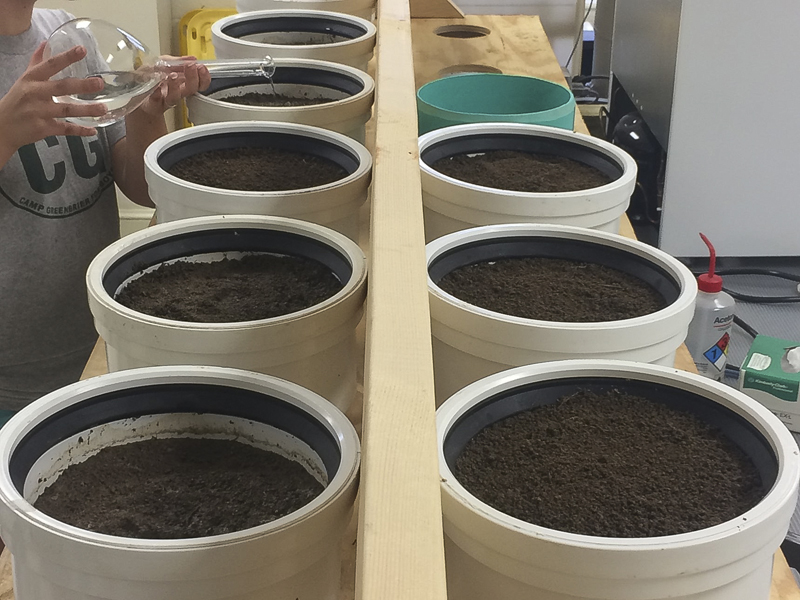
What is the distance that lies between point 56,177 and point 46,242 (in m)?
0.09

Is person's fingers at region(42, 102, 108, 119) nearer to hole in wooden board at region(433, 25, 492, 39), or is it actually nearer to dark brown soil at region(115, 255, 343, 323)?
dark brown soil at region(115, 255, 343, 323)

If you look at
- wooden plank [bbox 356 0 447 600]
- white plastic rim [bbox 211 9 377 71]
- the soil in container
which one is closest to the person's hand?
white plastic rim [bbox 211 9 377 71]

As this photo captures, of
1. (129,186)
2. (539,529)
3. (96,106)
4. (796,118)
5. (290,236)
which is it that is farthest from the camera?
(796,118)

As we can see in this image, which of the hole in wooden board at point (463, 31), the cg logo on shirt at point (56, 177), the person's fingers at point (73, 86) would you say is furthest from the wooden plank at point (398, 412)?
the hole in wooden board at point (463, 31)

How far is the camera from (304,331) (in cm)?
54

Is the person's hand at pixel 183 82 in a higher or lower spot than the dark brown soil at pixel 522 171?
higher

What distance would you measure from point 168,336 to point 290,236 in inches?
7.0

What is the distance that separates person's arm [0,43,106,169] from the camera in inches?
31.5

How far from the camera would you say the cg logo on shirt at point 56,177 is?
3.61 ft

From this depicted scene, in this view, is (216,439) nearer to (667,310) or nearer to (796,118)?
(667,310)

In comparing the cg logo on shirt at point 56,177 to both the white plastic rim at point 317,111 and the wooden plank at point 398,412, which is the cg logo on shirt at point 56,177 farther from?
the wooden plank at point 398,412

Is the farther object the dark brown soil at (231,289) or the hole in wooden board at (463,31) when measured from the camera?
the hole in wooden board at (463,31)

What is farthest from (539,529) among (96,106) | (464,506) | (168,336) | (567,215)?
(96,106)

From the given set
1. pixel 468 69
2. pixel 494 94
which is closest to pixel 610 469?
pixel 494 94
